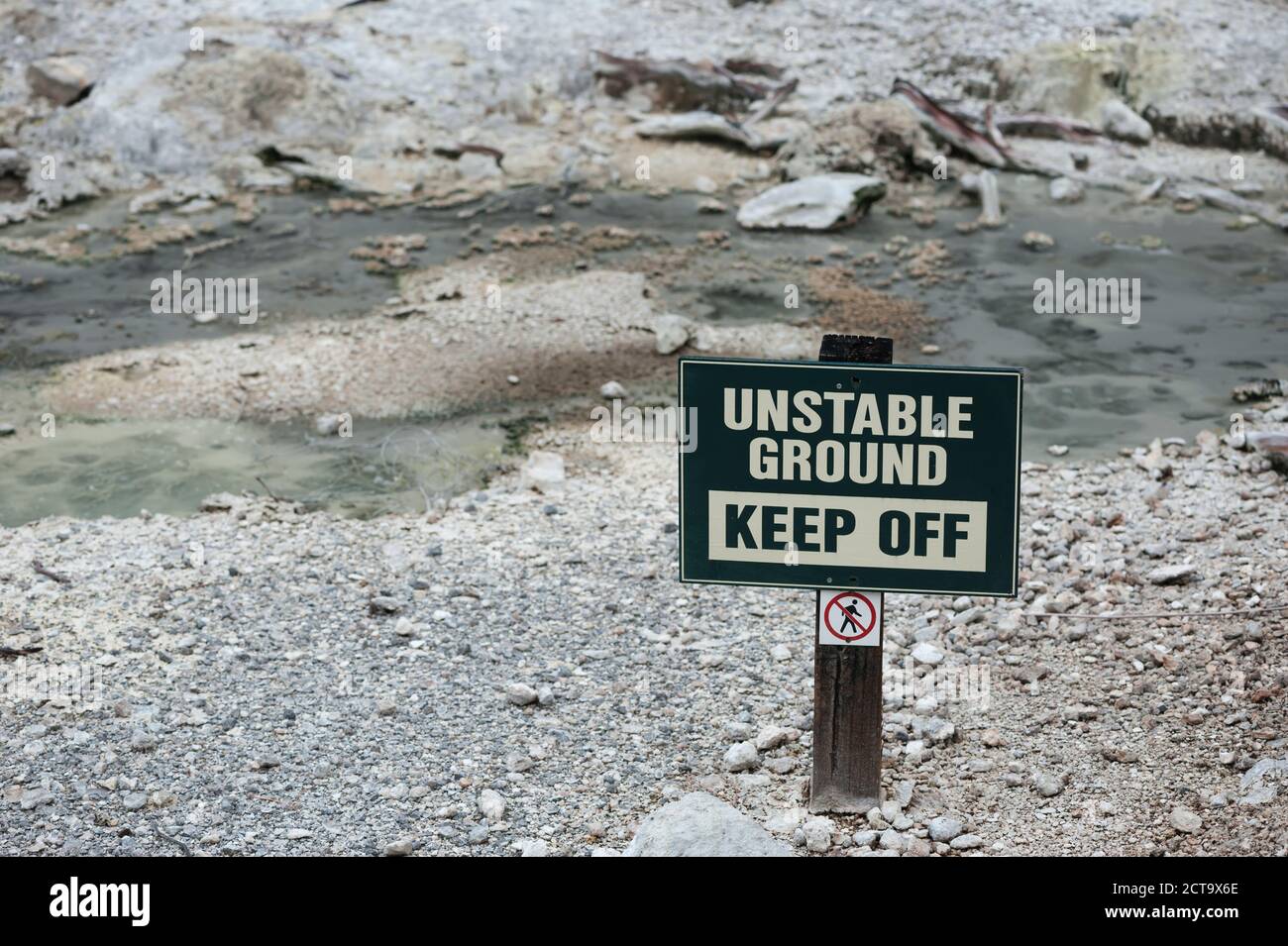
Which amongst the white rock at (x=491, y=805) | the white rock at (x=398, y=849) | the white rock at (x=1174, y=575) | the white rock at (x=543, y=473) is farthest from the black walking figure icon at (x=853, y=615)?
the white rock at (x=543, y=473)

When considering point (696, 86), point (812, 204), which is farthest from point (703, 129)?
point (812, 204)

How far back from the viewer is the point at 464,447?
8.89 m

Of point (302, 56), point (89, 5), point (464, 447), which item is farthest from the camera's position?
point (89, 5)

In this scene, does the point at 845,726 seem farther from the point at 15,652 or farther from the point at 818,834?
the point at 15,652

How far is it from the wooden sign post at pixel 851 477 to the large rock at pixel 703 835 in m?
0.69

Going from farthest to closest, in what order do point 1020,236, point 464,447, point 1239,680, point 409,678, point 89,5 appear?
point 89,5 → point 1020,236 → point 464,447 → point 409,678 → point 1239,680

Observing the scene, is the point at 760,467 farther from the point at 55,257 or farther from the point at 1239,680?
the point at 55,257

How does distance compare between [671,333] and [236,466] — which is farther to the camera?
[671,333]

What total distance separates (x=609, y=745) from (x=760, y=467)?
5.46 ft

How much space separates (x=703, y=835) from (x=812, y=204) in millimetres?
9334

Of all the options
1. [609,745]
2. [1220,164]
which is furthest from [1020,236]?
[609,745]

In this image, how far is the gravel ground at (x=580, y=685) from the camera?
193 inches

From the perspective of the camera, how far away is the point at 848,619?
14.6ft

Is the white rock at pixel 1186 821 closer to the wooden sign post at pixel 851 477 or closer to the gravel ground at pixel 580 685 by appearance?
the gravel ground at pixel 580 685
